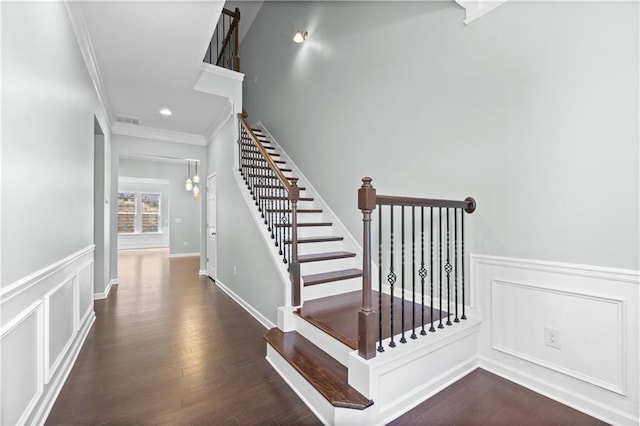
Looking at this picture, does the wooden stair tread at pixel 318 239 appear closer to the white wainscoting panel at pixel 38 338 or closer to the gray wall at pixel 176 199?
the white wainscoting panel at pixel 38 338

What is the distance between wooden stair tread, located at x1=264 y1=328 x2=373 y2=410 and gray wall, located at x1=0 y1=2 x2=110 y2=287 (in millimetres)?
1661

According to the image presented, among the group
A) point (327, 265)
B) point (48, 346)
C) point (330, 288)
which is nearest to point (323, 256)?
point (327, 265)

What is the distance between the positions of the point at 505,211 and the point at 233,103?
12.6 ft

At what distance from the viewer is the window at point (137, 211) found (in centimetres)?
1084

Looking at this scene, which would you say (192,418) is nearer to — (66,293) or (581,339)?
(66,293)

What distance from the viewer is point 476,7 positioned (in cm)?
233

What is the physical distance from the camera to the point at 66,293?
241 cm

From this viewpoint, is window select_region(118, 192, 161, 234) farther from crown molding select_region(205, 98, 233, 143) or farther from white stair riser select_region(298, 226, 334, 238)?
white stair riser select_region(298, 226, 334, 238)

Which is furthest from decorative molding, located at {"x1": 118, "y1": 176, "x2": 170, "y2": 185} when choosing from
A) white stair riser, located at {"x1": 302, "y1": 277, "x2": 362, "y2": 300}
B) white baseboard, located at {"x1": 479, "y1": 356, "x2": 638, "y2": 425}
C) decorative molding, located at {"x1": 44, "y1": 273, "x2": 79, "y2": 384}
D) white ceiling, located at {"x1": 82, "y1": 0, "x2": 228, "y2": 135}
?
white baseboard, located at {"x1": 479, "y1": 356, "x2": 638, "y2": 425}

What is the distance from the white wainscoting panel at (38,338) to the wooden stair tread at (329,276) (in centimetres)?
188

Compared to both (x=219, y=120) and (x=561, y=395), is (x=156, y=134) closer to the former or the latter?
(x=219, y=120)

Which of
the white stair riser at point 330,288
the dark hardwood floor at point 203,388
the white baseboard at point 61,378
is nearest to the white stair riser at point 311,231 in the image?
the white stair riser at point 330,288

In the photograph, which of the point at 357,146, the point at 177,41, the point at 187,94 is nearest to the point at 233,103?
the point at 187,94

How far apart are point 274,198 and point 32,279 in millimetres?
2271
